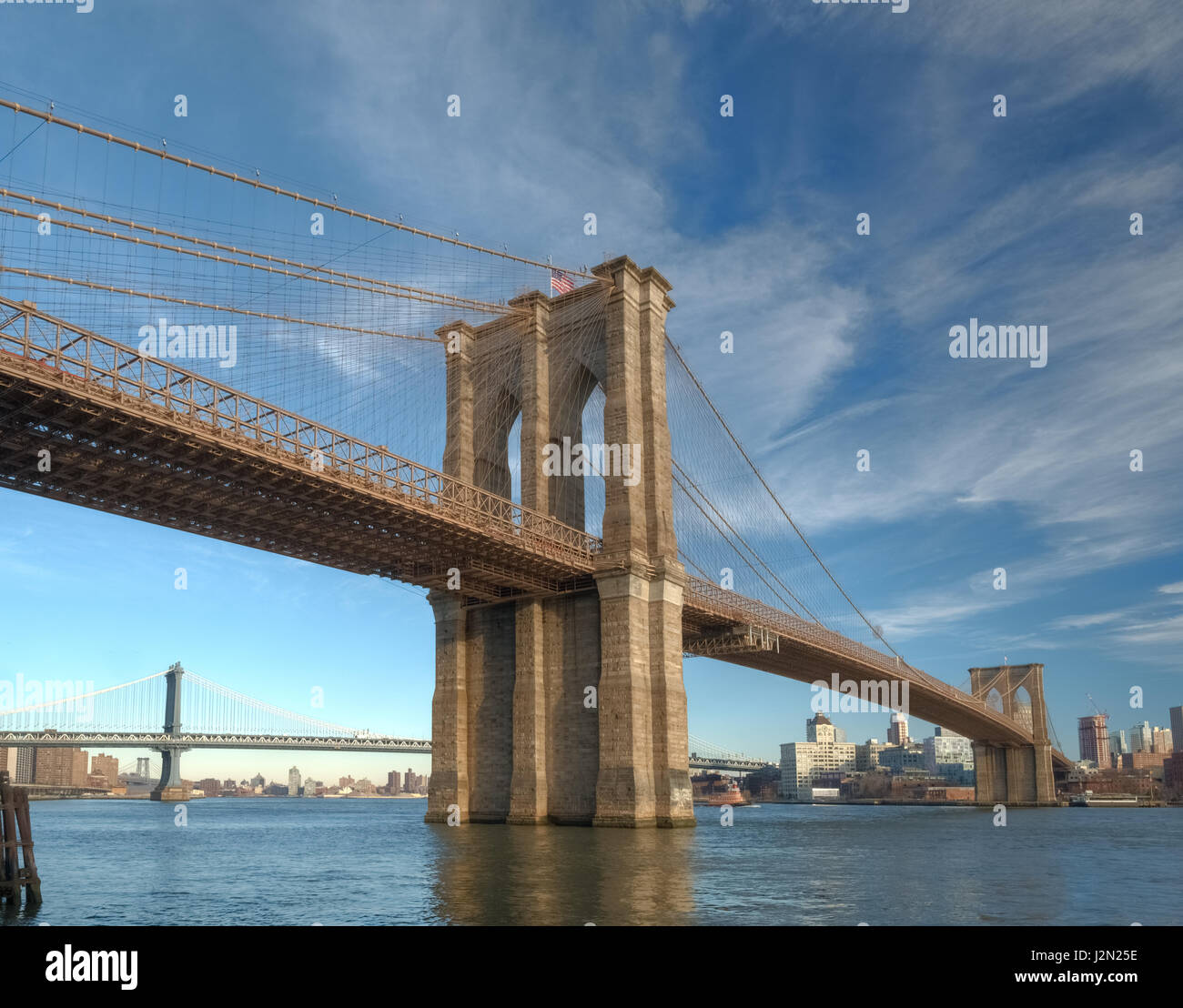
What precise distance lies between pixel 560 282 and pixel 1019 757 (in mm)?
94970

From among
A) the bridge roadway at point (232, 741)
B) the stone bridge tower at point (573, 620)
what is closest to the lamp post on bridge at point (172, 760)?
the bridge roadway at point (232, 741)

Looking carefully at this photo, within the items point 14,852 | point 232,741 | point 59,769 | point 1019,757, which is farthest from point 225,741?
point 14,852

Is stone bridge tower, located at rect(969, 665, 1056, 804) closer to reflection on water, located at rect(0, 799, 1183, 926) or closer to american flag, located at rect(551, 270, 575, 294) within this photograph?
reflection on water, located at rect(0, 799, 1183, 926)

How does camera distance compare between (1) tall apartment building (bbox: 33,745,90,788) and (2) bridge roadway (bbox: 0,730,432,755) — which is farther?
(1) tall apartment building (bbox: 33,745,90,788)

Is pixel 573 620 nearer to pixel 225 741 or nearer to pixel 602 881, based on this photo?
pixel 602 881

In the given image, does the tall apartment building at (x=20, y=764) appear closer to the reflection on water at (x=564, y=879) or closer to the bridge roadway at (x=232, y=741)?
the bridge roadway at (x=232, y=741)

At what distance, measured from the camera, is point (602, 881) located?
84.7ft

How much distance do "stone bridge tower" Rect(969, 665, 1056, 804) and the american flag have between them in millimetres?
90866

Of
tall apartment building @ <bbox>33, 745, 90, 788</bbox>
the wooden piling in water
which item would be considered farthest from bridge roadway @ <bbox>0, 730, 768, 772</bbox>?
the wooden piling in water

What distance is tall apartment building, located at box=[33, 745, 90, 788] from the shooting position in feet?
608

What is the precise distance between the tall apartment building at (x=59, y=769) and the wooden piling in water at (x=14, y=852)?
599ft
